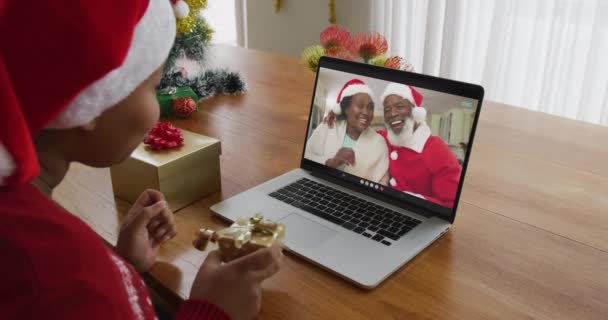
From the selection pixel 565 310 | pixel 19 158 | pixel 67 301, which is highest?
pixel 19 158

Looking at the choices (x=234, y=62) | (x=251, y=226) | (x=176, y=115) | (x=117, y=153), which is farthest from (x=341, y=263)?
(x=234, y=62)

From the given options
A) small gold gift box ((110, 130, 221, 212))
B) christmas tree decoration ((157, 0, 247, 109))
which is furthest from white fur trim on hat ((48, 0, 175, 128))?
christmas tree decoration ((157, 0, 247, 109))

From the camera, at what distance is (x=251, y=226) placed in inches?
30.1

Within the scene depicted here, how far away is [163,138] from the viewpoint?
100cm

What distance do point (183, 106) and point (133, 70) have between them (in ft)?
2.74

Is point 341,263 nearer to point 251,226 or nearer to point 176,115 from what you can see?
point 251,226

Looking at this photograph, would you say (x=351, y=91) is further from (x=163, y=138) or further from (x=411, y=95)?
(x=163, y=138)

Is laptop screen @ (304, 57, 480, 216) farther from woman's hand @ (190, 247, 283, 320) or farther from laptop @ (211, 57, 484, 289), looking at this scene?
woman's hand @ (190, 247, 283, 320)

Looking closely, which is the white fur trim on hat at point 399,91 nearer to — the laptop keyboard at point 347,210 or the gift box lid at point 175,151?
the laptop keyboard at point 347,210

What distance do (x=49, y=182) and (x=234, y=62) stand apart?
1.30m

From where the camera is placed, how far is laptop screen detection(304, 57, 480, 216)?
91 cm

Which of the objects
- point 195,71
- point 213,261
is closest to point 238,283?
point 213,261

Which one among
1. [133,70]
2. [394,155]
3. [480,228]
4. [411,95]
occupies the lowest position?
[480,228]

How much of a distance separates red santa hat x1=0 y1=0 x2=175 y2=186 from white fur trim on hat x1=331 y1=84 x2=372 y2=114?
52 centimetres
